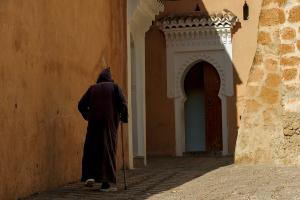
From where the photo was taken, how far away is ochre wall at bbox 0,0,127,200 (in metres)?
6.70

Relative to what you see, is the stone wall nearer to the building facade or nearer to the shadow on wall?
the building facade

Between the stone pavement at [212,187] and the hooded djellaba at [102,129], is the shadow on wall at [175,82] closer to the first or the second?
the stone pavement at [212,187]

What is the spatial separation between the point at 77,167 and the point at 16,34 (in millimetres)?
2677

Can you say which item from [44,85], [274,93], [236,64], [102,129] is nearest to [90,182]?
[102,129]

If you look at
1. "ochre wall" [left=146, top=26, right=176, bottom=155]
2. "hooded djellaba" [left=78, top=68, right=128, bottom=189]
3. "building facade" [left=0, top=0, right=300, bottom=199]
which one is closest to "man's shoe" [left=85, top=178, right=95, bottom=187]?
"hooded djellaba" [left=78, top=68, right=128, bottom=189]

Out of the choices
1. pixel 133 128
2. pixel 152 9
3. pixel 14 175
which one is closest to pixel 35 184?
pixel 14 175

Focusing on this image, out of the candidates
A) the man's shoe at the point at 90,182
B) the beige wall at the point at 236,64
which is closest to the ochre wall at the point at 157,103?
the beige wall at the point at 236,64

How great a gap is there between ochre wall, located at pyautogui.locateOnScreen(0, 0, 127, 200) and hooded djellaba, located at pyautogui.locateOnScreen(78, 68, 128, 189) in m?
0.52

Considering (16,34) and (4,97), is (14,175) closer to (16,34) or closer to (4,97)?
(4,97)

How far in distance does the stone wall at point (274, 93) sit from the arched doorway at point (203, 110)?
26.5 ft

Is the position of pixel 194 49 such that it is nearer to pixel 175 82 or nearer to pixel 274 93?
pixel 175 82

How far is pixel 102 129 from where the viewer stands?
7691mm

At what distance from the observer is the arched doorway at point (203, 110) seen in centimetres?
1845

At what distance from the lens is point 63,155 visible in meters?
8.45
